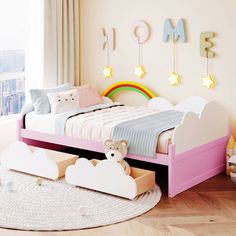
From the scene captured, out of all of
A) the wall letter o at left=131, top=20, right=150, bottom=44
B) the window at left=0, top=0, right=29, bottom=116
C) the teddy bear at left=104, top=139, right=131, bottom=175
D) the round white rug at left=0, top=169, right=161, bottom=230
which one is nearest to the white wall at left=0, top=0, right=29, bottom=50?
the window at left=0, top=0, right=29, bottom=116

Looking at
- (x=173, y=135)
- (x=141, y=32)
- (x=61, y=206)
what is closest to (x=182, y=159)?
(x=173, y=135)

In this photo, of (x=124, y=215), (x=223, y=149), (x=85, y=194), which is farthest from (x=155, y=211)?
(x=223, y=149)

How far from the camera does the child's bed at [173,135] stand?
383 cm

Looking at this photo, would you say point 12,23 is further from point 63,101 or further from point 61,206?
point 61,206

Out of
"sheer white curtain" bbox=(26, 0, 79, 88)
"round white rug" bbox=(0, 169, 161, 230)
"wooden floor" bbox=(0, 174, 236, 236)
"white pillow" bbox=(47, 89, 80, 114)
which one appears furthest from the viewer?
"sheer white curtain" bbox=(26, 0, 79, 88)

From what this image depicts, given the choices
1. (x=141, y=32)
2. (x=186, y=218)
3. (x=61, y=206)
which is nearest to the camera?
(x=186, y=218)

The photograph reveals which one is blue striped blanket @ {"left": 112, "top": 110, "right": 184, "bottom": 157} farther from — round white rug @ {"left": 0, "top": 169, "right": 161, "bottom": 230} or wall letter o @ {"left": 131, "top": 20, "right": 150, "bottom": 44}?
wall letter o @ {"left": 131, "top": 20, "right": 150, "bottom": 44}

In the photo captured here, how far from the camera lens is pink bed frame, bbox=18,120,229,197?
3.80m

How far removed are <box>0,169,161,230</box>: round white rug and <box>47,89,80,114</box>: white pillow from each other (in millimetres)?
790

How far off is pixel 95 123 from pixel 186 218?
3.90ft

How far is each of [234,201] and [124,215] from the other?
2.66ft

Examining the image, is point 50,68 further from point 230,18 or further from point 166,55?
point 230,18

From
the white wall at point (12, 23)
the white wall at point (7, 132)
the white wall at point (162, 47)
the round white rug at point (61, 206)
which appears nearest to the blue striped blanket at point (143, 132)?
the round white rug at point (61, 206)

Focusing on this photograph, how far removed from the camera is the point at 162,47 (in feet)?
15.9
